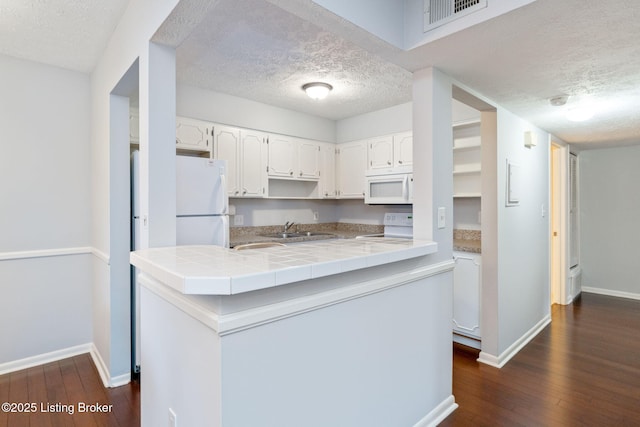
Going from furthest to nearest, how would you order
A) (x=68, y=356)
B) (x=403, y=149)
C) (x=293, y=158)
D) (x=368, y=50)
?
(x=293, y=158) < (x=403, y=149) < (x=68, y=356) < (x=368, y=50)

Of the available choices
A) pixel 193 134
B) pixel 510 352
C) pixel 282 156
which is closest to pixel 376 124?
pixel 282 156

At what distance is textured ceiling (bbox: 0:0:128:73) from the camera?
6.55ft

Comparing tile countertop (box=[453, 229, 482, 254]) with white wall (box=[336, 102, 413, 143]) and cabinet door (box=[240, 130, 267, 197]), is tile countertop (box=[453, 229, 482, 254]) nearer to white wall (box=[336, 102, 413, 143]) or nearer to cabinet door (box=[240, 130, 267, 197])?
white wall (box=[336, 102, 413, 143])

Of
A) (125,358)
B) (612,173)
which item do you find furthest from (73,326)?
(612,173)

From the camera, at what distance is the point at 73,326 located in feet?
9.86

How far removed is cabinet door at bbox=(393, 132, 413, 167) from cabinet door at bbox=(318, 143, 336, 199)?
3.17ft

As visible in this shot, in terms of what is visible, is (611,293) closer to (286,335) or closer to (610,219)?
(610,219)

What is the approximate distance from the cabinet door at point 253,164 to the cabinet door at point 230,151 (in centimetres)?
6

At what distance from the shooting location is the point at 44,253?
2.88 m

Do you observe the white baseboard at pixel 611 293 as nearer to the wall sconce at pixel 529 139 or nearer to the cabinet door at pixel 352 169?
the wall sconce at pixel 529 139

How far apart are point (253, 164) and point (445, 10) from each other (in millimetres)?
2564

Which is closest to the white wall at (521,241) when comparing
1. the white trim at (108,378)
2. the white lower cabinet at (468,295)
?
the white lower cabinet at (468,295)

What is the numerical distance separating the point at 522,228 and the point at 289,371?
2.85 meters

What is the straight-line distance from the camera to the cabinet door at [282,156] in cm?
398
